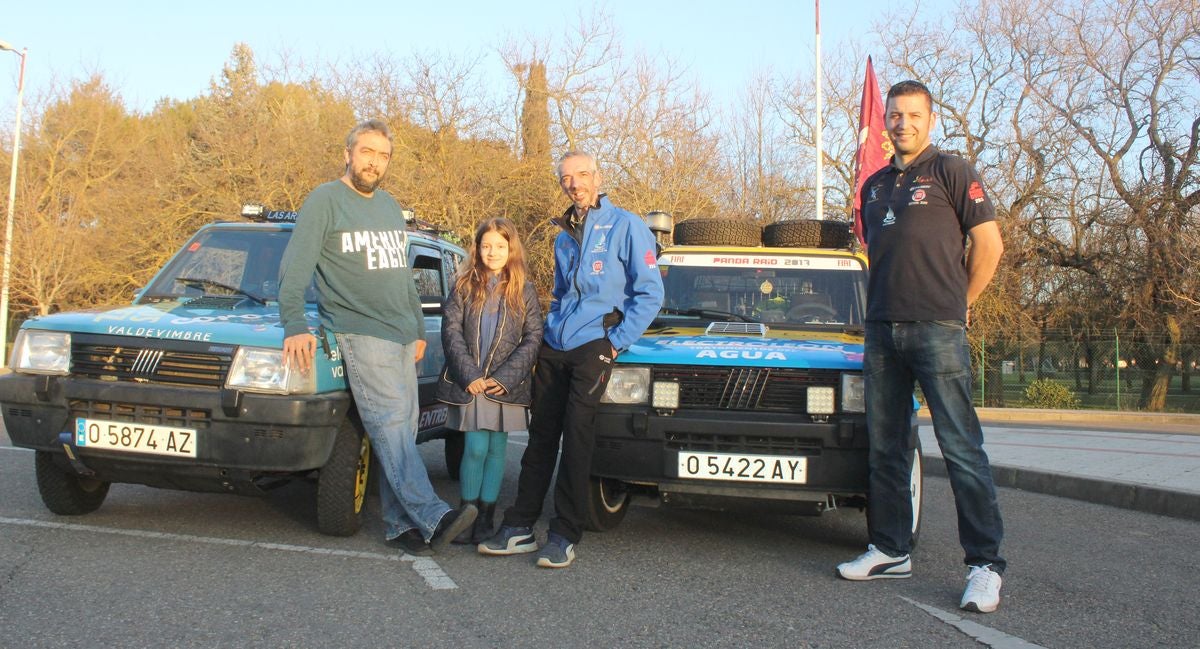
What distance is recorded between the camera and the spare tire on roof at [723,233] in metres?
6.58

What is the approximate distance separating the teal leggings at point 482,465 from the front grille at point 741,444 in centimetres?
90

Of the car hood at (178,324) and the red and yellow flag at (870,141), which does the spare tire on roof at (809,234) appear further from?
the red and yellow flag at (870,141)

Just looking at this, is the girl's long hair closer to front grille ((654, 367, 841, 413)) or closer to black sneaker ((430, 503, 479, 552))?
front grille ((654, 367, 841, 413))

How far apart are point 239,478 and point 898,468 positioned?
3040mm

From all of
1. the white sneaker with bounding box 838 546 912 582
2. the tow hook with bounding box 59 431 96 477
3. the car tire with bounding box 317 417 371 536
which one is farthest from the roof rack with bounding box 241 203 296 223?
the white sneaker with bounding box 838 546 912 582

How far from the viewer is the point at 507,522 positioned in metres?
4.76

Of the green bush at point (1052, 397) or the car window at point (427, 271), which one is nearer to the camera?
the car window at point (427, 271)

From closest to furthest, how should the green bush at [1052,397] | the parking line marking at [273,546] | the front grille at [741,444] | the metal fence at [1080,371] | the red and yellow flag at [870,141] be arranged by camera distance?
the parking line marking at [273,546] → the front grille at [741,444] → the red and yellow flag at [870,141] → the metal fence at [1080,371] → the green bush at [1052,397]

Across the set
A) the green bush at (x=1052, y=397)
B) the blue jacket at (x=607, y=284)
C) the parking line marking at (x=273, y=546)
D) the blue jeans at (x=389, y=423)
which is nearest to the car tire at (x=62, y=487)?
the parking line marking at (x=273, y=546)

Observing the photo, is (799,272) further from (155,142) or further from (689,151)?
(155,142)

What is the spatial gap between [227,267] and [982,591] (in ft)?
14.9

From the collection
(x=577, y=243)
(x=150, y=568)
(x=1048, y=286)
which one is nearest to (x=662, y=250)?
(x=577, y=243)

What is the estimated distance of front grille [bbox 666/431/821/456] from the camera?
14.8 ft

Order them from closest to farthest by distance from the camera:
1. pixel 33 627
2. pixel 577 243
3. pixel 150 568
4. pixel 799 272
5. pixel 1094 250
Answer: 1. pixel 33 627
2. pixel 150 568
3. pixel 577 243
4. pixel 799 272
5. pixel 1094 250
